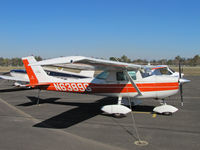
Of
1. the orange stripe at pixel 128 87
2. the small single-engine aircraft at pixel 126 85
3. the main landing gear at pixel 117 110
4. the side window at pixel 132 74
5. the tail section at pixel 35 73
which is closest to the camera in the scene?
the main landing gear at pixel 117 110

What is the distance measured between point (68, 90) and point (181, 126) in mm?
5282

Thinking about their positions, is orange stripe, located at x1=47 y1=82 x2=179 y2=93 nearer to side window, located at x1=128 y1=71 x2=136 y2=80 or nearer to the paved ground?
side window, located at x1=128 y1=71 x2=136 y2=80

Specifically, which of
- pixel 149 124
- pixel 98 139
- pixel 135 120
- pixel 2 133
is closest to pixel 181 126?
pixel 149 124

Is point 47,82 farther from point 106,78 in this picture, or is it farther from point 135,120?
point 135,120

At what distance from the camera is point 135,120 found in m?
7.47

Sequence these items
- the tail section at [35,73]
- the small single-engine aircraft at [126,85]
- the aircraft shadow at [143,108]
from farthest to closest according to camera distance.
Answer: the tail section at [35,73] → the aircraft shadow at [143,108] → the small single-engine aircraft at [126,85]

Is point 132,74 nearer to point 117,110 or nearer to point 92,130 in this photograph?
point 117,110

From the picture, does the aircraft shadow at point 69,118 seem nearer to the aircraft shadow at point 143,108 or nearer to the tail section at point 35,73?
the aircraft shadow at point 143,108

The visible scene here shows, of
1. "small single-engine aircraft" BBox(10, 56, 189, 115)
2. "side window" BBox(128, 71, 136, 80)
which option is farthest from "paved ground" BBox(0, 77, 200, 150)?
"side window" BBox(128, 71, 136, 80)

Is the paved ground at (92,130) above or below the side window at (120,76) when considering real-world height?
below

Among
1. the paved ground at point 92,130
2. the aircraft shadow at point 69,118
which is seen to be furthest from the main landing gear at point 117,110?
the aircraft shadow at point 69,118

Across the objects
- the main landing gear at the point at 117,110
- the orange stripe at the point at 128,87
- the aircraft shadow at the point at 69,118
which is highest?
the orange stripe at the point at 128,87

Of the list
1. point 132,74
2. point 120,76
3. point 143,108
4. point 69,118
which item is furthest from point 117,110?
point 143,108

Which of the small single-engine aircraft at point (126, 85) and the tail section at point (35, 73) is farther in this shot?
the tail section at point (35, 73)
